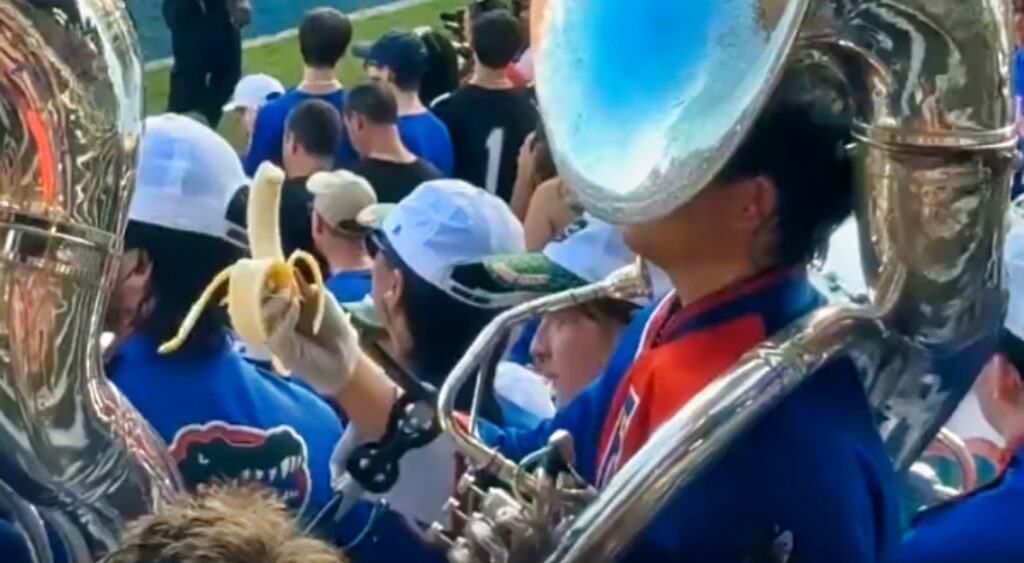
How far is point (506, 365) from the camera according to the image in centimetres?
291

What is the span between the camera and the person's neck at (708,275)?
76.0 inches

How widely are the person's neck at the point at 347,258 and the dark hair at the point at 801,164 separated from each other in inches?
71.4

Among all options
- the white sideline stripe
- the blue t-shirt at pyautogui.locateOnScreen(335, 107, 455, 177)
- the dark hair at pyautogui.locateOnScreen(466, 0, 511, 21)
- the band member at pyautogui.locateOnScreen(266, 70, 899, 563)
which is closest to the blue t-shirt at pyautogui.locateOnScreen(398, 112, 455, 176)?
the blue t-shirt at pyautogui.locateOnScreen(335, 107, 455, 177)

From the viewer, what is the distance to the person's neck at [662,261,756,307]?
1.93 m

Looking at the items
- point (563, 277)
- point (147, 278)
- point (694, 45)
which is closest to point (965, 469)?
point (563, 277)

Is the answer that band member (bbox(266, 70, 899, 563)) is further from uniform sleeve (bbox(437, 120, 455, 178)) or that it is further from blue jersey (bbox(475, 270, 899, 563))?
uniform sleeve (bbox(437, 120, 455, 178))

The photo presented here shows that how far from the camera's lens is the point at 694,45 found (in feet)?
5.99

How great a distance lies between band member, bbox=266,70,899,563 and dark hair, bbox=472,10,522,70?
347 cm

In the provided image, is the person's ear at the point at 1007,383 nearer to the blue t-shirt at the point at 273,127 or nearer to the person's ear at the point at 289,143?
the person's ear at the point at 289,143

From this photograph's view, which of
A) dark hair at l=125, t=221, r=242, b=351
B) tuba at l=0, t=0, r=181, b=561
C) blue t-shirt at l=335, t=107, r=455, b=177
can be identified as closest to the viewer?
tuba at l=0, t=0, r=181, b=561

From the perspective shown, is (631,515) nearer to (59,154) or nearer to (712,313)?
(712,313)

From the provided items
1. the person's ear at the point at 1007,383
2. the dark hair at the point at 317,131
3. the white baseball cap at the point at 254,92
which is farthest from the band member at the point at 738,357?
the white baseball cap at the point at 254,92

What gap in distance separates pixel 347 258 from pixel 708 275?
6.04 ft

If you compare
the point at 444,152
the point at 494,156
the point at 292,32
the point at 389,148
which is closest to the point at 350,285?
the point at 389,148
